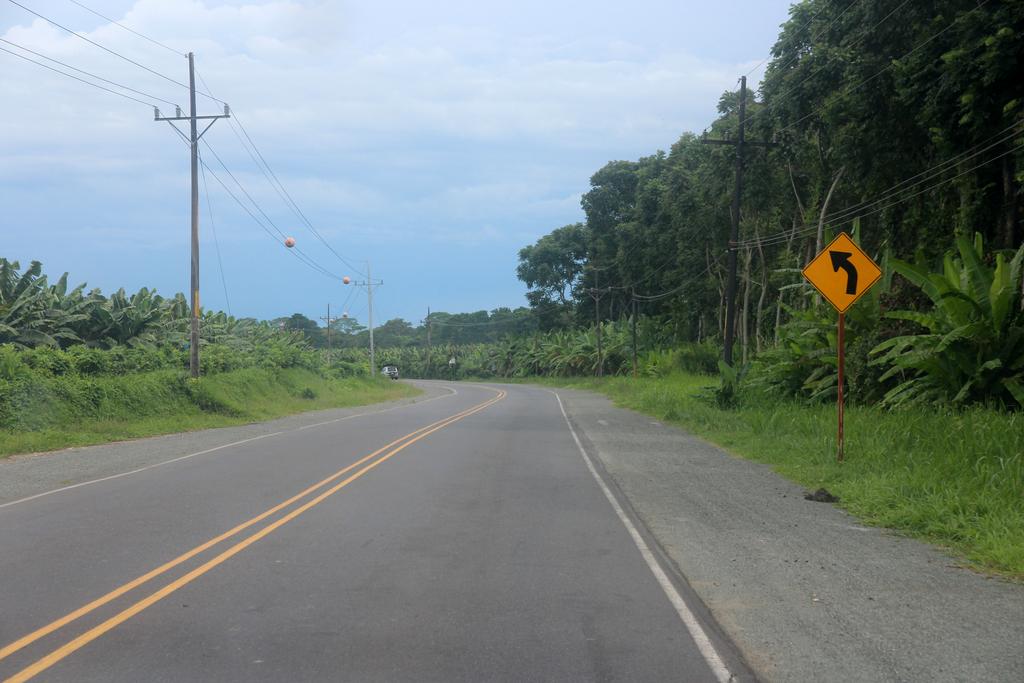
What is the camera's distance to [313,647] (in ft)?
17.8

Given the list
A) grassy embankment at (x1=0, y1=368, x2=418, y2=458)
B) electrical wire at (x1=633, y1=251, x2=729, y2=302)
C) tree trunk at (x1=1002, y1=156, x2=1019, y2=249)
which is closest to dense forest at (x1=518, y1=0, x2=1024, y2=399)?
tree trunk at (x1=1002, y1=156, x2=1019, y2=249)

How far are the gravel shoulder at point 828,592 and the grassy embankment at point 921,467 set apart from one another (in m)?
0.42

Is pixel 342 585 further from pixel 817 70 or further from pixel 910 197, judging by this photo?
pixel 817 70

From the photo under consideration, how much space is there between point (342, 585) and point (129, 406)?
1962cm

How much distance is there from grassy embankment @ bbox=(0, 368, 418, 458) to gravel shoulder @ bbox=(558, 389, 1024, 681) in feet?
47.6

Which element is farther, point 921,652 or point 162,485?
point 162,485

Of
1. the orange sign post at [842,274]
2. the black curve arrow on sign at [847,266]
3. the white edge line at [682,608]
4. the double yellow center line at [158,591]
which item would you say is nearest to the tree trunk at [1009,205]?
the orange sign post at [842,274]

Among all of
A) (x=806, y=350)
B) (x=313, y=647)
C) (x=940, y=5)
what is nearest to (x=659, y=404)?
(x=806, y=350)

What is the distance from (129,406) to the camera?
24188 mm

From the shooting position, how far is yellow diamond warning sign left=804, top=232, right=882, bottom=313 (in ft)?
44.2

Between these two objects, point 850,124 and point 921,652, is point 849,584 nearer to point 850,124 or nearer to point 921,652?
point 921,652

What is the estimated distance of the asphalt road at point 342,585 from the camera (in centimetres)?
520

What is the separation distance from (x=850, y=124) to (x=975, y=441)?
13680mm

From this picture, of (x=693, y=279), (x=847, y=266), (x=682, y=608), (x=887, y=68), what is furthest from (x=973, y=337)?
(x=693, y=279)
